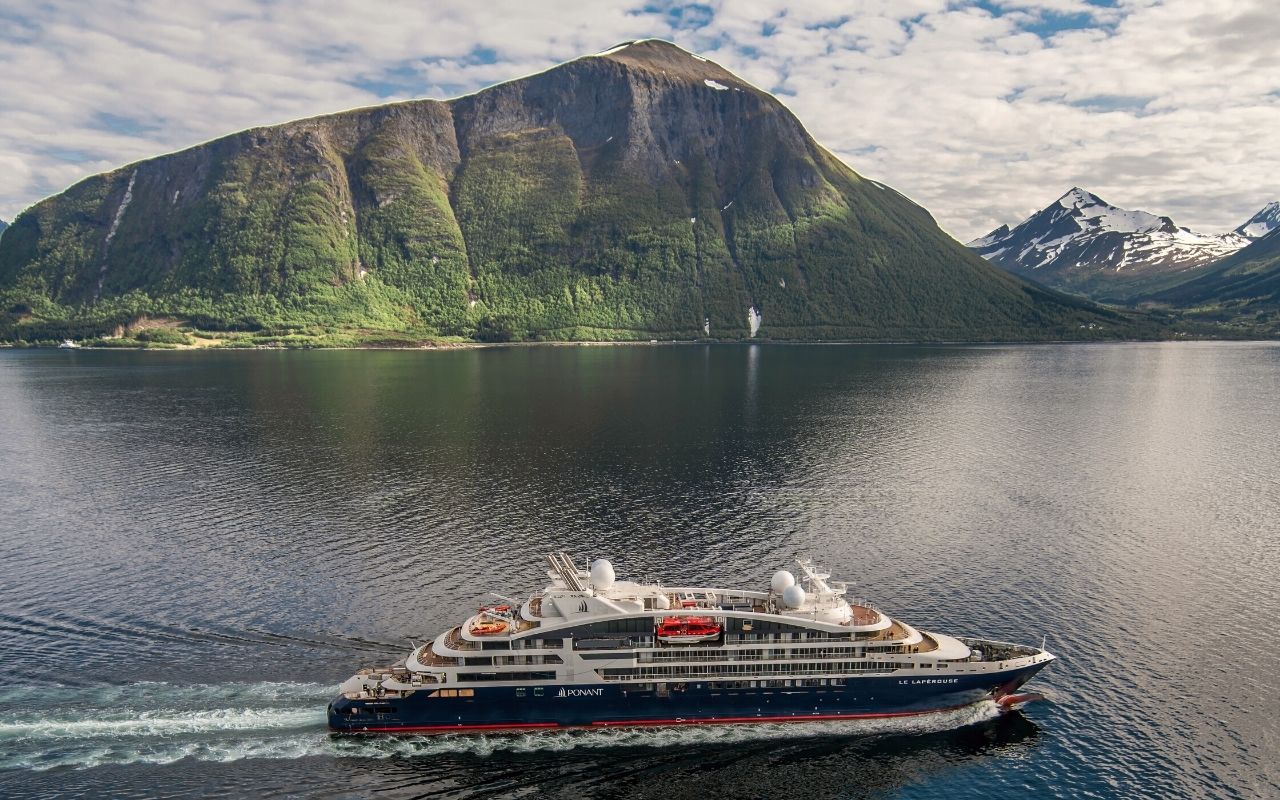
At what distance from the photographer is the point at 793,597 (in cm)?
5972

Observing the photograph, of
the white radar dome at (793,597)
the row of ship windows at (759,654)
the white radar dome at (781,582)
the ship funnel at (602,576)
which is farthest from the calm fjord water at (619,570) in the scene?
the ship funnel at (602,576)

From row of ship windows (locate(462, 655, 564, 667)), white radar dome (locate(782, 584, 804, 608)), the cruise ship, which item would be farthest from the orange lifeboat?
white radar dome (locate(782, 584, 804, 608))

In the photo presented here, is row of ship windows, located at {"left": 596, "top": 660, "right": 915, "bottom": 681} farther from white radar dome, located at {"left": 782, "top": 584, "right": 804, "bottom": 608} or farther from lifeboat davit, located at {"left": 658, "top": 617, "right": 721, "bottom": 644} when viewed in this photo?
white radar dome, located at {"left": 782, "top": 584, "right": 804, "bottom": 608}

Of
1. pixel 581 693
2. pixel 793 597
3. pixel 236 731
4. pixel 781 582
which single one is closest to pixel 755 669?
pixel 793 597

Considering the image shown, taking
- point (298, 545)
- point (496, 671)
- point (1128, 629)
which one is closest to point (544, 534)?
point (298, 545)

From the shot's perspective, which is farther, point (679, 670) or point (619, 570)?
point (619, 570)

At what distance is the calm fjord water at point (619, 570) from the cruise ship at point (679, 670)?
1.86 metres

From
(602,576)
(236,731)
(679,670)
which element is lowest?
(236,731)

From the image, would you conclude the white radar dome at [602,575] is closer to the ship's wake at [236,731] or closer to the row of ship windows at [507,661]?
the row of ship windows at [507,661]

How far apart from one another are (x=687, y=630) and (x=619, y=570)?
26255 millimetres

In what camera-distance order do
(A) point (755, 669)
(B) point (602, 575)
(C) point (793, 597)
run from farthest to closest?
(B) point (602, 575)
(C) point (793, 597)
(A) point (755, 669)

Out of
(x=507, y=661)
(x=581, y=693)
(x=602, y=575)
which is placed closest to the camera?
(x=507, y=661)

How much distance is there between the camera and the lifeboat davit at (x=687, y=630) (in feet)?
192

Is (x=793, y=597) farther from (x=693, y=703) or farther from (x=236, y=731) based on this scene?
(x=236, y=731)
